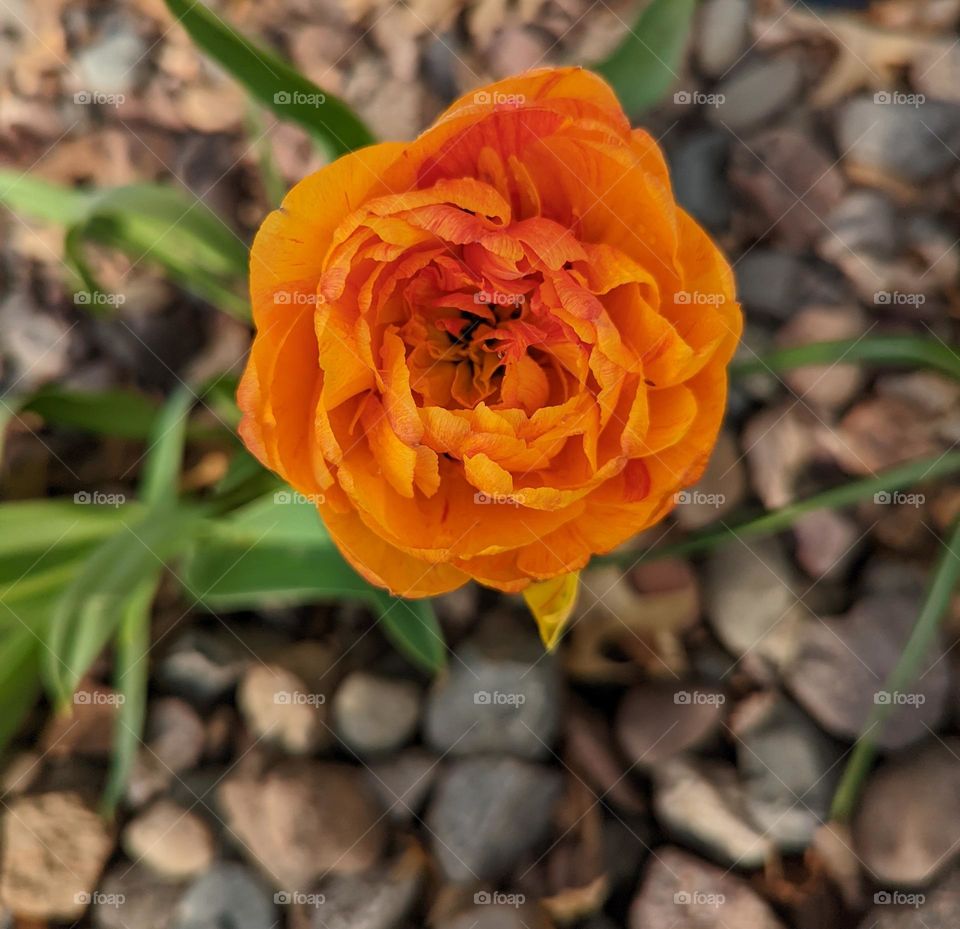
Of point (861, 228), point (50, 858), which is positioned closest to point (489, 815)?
point (50, 858)

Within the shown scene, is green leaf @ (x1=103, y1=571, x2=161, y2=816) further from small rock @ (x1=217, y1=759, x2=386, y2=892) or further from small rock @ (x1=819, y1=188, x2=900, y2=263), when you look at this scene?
small rock @ (x1=819, y1=188, x2=900, y2=263)

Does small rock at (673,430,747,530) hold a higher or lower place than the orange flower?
lower

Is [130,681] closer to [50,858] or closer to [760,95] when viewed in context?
[50,858]

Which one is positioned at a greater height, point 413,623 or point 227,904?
point 413,623

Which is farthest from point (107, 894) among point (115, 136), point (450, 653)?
point (115, 136)

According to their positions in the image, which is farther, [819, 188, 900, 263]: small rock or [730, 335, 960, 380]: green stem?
[819, 188, 900, 263]: small rock

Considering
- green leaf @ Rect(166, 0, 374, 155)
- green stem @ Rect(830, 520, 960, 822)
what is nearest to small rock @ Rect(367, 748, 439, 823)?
green stem @ Rect(830, 520, 960, 822)

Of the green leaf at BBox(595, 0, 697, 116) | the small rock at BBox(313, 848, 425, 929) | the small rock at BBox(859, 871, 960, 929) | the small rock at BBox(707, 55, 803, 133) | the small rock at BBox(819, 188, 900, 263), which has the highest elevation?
the green leaf at BBox(595, 0, 697, 116)
